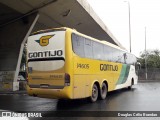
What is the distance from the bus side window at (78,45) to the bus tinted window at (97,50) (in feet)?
5.01

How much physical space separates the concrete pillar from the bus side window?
1120 cm

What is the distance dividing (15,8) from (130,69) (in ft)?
31.7

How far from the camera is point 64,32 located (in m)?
11.6

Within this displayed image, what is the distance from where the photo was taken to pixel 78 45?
12156 mm

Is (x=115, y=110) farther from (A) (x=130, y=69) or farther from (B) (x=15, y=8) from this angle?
(B) (x=15, y=8)

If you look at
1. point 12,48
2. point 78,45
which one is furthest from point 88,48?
point 12,48

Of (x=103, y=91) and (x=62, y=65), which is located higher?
(x=62, y=65)

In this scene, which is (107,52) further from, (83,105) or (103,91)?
(83,105)

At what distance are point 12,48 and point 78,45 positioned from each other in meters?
12.8

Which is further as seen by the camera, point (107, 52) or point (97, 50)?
point (107, 52)

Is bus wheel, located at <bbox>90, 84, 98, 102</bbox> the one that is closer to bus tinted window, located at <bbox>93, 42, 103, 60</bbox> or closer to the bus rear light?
bus tinted window, located at <bbox>93, 42, 103, 60</bbox>

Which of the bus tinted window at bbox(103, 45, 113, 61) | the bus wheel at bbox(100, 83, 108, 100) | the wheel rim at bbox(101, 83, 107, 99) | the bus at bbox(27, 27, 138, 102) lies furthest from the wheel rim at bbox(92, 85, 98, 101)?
the bus tinted window at bbox(103, 45, 113, 61)

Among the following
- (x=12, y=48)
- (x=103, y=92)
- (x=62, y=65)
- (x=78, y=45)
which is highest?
(x=12, y=48)

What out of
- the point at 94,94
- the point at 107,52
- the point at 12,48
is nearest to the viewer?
the point at 94,94
